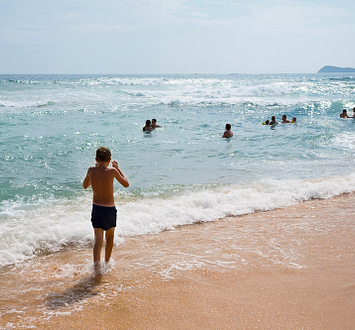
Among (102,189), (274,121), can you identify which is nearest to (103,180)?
(102,189)

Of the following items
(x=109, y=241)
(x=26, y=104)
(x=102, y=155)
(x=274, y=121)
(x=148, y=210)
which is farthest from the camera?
(x=26, y=104)

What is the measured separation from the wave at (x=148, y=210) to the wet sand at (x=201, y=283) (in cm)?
33

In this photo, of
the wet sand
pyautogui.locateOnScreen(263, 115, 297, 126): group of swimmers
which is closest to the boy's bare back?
the wet sand

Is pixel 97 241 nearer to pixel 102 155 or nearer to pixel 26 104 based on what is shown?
pixel 102 155

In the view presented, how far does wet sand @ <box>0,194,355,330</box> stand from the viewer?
3307mm

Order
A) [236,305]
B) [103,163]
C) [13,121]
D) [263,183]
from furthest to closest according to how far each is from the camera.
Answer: [13,121], [263,183], [103,163], [236,305]

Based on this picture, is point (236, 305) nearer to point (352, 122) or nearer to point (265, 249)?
point (265, 249)

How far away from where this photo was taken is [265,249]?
15.7 ft

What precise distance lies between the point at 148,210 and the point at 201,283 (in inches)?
104

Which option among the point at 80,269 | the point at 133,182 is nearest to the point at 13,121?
the point at 133,182

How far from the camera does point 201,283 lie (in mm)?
3947

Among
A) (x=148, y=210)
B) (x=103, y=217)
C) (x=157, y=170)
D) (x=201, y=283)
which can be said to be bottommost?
(x=201, y=283)

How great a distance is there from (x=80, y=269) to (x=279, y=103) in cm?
2881

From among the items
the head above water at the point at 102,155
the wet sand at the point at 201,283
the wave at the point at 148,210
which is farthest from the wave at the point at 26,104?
the head above water at the point at 102,155
